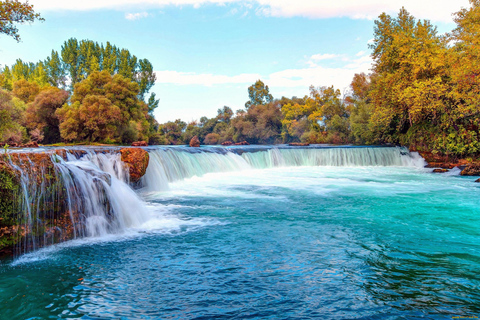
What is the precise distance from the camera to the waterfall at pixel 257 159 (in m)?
15.6

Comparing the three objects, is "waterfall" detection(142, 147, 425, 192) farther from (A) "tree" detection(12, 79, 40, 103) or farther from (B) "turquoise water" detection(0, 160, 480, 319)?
(A) "tree" detection(12, 79, 40, 103)

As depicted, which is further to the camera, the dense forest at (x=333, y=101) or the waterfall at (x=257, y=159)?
the dense forest at (x=333, y=101)

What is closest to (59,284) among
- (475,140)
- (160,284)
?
(160,284)

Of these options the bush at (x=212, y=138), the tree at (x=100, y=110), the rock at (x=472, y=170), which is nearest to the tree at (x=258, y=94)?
the bush at (x=212, y=138)

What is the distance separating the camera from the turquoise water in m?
3.75

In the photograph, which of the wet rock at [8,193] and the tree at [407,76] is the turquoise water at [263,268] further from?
the tree at [407,76]

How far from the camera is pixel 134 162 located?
12.0 metres

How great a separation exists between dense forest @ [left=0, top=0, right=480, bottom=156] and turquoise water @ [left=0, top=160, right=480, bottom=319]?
36.2 feet

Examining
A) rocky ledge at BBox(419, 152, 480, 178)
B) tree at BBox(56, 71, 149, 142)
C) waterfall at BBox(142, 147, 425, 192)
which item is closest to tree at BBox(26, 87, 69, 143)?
tree at BBox(56, 71, 149, 142)

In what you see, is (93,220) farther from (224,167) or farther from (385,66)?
(385,66)

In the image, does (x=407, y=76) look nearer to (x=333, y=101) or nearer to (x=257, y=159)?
(x=257, y=159)

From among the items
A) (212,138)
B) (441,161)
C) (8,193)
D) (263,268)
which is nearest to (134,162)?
(8,193)

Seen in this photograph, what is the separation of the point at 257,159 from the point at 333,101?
2691 centimetres

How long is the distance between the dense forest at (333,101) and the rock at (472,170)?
309 cm
